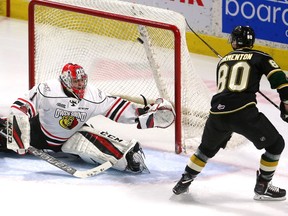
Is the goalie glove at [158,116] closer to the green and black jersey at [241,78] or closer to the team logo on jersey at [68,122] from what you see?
the team logo on jersey at [68,122]

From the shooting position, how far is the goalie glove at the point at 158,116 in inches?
238

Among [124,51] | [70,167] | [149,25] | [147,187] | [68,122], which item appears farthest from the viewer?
[124,51]

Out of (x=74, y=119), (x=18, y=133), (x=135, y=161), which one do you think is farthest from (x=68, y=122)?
(x=135, y=161)

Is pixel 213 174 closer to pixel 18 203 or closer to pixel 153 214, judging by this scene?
pixel 153 214

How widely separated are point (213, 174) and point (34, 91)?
1.12 m

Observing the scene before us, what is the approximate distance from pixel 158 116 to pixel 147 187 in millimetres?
501

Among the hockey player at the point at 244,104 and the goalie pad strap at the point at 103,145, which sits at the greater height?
the hockey player at the point at 244,104

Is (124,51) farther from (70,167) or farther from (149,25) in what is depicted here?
(70,167)

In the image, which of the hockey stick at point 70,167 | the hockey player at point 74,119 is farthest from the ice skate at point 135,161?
the hockey stick at point 70,167

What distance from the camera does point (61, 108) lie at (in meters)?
5.97

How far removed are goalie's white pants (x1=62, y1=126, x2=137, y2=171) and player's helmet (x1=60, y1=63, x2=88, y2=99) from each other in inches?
9.3

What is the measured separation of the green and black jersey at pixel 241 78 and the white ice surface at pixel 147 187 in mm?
530

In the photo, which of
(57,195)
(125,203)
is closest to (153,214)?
(125,203)

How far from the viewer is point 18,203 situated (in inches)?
215
